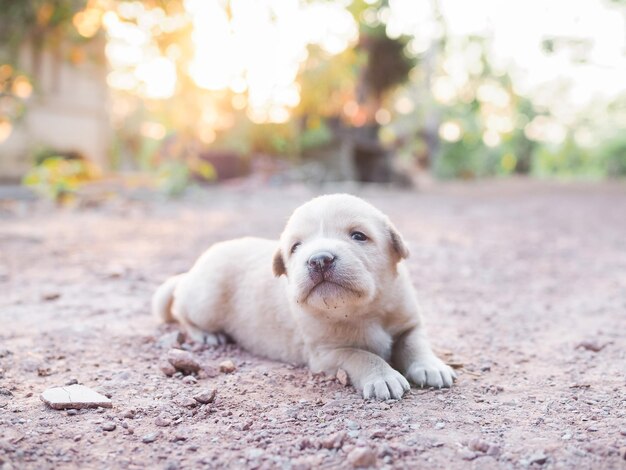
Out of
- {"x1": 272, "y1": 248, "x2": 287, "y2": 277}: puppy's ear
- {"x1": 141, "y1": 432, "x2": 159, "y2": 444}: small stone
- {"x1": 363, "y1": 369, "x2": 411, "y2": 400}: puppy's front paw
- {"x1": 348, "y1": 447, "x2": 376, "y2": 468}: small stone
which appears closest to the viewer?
{"x1": 348, "y1": 447, "x2": 376, "y2": 468}: small stone

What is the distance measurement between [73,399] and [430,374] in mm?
1590

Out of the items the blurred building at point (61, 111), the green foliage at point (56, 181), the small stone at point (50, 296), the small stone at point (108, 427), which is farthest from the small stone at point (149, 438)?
the blurred building at point (61, 111)

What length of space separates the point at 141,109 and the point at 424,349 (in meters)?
22.4

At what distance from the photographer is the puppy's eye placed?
316cm

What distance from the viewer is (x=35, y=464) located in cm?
215

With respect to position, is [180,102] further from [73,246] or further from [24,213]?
[73,246]

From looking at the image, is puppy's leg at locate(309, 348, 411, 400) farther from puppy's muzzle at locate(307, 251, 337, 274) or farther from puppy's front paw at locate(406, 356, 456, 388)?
puppy's muzzle at locate(307, 251, 337, 274)

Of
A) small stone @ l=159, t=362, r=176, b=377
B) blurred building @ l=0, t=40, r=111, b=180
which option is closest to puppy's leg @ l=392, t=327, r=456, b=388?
small stone @ l=159, t=362, r=176, b=377

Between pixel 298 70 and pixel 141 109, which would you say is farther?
pixel 141 109

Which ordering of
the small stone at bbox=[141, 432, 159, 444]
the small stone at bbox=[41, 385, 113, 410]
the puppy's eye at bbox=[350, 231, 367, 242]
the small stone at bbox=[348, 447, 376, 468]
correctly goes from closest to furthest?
the small stone at bbox=[348, 447, 376, 468]
the small stone at bbox=[141, 432, 159, 444]
the small stone at bbox=[41, 385, 113, 410]
the puppy's eye at bbox=[350, 231, 367, 242]

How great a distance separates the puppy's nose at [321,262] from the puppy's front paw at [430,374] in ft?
2.21

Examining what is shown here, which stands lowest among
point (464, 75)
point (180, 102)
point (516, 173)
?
point (516, 173)

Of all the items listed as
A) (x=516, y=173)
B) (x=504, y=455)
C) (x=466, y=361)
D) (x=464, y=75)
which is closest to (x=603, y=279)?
(x=466, y=361)

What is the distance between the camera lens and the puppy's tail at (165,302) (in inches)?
167
